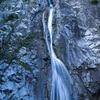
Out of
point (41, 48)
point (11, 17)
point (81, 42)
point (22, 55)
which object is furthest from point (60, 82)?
point (11, 17)

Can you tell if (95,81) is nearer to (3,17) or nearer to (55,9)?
(55,9)

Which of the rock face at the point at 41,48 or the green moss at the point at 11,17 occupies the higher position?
the green moss at the point at 11,17

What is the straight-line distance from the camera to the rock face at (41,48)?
15.6 feet

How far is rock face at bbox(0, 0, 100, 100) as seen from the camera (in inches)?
188

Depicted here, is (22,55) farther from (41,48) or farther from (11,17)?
(11,17)

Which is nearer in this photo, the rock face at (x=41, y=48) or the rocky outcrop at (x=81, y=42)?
the rock face at (x=41, y=48)

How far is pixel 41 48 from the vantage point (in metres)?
5.98

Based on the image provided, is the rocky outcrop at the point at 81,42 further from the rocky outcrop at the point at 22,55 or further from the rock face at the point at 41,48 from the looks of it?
the rocky outcrop at the point at 22,55

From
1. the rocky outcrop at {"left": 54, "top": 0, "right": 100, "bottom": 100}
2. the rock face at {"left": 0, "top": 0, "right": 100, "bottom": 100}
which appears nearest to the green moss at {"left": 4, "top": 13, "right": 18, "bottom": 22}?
the rock face at {"left": 0, "top": 0, "right": 100, "bottom": 100}

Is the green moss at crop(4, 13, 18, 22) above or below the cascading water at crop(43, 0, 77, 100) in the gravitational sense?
above

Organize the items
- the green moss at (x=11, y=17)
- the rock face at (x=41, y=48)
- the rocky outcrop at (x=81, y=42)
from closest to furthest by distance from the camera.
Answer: the rock face at (x=41, y=48), the rocky outcrop at (x=81, y=42), the green moss at (x=11, y=17)

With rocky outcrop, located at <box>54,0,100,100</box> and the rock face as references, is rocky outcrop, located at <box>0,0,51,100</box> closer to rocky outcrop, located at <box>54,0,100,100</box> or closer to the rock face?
the rock face

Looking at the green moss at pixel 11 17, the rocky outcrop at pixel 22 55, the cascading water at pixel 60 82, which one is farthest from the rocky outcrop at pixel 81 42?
the green moss at pixel 11 17

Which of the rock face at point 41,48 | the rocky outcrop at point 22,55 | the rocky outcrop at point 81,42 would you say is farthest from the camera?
the rocky outcrop at point 81,42
